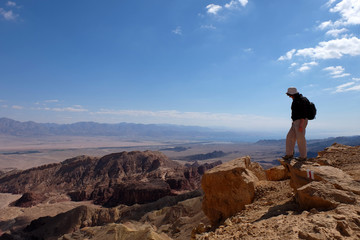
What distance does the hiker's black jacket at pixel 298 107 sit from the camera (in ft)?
19.4

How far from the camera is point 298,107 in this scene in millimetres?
5941

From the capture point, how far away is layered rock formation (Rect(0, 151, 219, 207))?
171 ft

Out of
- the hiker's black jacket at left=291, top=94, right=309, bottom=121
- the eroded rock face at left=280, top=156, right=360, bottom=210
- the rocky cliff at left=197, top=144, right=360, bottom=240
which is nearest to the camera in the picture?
the rocky cliff at left=197, top=144, right=360, bottom=240

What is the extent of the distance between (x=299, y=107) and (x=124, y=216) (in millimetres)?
40629

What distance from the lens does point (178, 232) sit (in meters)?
27.4

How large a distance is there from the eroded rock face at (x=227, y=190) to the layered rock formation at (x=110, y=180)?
152ft

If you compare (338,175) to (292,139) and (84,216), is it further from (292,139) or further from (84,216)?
(84,216)

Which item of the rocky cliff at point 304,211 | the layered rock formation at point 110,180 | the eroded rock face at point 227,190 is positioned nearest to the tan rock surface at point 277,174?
the eroded rock face at point 227,190

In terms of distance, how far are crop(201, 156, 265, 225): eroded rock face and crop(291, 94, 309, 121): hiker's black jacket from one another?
6.58 feet

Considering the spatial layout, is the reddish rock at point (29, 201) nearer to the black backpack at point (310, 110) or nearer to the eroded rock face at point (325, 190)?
the black backpack at point (310, 110)

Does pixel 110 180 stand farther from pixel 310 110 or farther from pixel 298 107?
pixel 310 110

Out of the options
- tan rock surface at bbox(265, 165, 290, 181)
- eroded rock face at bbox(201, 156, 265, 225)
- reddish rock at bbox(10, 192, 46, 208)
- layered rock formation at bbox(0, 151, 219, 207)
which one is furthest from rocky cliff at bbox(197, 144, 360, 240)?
reddish rock at bbox(10, 192, 46, 208)

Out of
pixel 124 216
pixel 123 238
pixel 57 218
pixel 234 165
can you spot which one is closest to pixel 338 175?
pixel 234 165

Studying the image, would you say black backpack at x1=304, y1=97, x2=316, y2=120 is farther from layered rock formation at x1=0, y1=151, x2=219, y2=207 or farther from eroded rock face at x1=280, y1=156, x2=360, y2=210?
layered rock formation at x1=0, y1=151, x2=219, y2=207
